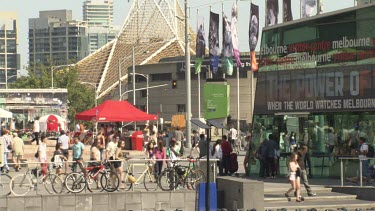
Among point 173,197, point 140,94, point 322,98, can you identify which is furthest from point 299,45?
point 140,94

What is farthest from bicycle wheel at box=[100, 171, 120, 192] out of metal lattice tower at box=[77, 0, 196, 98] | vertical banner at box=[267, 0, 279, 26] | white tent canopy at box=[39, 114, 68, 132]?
metal lattice tower at box=[77, 0, 196, 98]

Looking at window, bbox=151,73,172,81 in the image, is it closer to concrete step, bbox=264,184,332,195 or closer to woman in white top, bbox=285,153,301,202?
concrete step, bbox=264,184,332,195

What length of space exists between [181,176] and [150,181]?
1.00 metres

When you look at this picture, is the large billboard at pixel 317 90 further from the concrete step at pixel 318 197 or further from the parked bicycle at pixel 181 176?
the parked bicycle at pixel 181 176

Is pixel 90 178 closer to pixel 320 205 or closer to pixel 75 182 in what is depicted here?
pixel 75 182

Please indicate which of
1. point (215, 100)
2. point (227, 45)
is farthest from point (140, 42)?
point (215, 100)

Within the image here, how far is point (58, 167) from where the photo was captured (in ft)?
102

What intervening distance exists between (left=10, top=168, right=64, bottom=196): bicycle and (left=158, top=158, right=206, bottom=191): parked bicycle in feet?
9.70

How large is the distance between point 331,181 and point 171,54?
13004 centimetres

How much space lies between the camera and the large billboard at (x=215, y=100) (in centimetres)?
5172

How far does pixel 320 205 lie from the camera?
30.5 metres

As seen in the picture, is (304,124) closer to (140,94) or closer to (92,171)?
(92,171)

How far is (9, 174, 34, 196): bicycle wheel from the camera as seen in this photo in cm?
3041

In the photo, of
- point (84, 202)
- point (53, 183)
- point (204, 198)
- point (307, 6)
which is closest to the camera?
point (204, 198)
